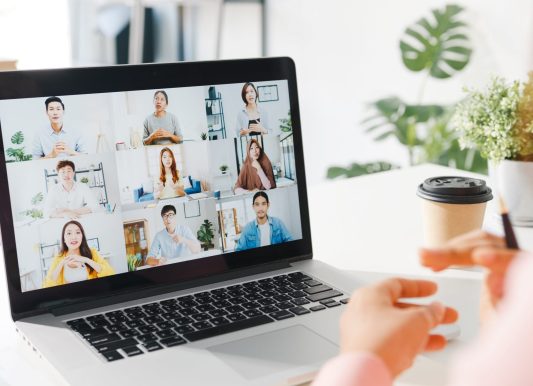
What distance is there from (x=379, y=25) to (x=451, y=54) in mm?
507

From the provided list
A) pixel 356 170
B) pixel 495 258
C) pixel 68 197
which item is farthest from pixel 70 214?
pixel 356 170

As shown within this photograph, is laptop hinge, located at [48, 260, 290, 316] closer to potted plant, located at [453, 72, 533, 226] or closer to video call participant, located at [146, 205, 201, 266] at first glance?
video call participant, located at [146, 205, 201, 266]

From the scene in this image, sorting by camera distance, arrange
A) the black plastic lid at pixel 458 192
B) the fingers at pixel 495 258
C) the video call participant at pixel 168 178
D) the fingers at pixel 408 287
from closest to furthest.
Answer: the fingers at pixel 495 258
the fingers at pixel 408 287
the video call participant at pixel 168 178
the black plastic lid at pixel 458 192

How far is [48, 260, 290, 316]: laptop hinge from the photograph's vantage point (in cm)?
87

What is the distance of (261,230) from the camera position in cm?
101

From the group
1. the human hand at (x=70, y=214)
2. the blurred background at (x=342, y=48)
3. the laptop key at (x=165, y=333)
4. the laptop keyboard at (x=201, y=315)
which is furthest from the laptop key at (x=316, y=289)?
the blurred background at (x=342, y=48)

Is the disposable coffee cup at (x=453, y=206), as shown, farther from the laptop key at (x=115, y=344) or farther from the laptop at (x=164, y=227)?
the laptop key at (x=115, y=344)

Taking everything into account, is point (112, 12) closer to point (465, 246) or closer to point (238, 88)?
point (238, 88)

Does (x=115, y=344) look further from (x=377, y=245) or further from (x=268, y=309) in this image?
(x=377, y=245)

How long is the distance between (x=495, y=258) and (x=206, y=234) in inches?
22.2

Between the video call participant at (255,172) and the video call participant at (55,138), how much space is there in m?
0.23

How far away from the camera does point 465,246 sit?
50 cm

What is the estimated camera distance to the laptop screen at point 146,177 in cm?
86

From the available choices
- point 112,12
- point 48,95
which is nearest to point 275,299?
point 48,95
